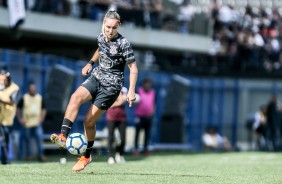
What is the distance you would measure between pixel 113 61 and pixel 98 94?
0.52 metres

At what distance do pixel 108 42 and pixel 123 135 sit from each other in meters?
7.06

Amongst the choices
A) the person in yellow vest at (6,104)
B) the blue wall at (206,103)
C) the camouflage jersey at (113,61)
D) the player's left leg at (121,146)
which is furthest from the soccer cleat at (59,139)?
the blue wall at (206,103)

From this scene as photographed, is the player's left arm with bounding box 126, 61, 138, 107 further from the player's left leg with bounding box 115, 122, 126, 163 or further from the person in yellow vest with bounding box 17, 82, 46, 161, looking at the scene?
the person in yellow vest with bounding box 17, 82, 46, 161

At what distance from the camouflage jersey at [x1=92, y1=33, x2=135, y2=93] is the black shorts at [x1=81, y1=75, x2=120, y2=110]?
53 mm

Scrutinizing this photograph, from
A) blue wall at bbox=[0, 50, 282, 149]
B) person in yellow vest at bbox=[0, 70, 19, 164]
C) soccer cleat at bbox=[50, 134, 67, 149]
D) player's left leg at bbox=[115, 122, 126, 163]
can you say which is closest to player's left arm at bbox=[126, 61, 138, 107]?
soccer cleat at bbox=[50, 134, 67, 149]

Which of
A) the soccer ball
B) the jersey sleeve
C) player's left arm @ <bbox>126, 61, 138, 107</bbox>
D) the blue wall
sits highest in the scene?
the jersey sleeve

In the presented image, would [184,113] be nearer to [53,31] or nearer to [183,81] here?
[183,81]

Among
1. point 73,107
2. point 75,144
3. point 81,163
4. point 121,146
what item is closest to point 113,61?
point 73,107

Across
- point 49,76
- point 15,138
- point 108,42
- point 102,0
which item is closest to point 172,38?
point 102,0

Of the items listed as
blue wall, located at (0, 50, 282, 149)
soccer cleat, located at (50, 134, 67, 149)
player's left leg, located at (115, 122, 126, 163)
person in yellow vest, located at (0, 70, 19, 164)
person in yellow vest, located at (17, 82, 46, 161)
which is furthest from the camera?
blue wall, located at (0, 50, 282, 149)

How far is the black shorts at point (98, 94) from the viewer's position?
12.3 metres

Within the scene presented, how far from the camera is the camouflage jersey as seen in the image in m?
12.4

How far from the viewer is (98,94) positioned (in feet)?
40.7

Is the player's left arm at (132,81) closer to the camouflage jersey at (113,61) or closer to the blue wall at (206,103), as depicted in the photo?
the camouflage jersey at (113,61)
